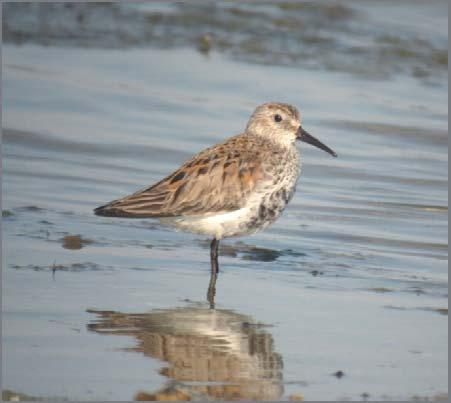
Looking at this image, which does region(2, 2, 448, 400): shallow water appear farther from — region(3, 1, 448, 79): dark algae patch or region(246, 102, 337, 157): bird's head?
region(246, 102, 337, 157): bird's head

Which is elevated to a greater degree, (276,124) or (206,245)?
(276,124)

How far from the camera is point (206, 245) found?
8852 millimetres

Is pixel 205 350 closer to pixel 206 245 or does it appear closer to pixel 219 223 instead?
pixel 219 223

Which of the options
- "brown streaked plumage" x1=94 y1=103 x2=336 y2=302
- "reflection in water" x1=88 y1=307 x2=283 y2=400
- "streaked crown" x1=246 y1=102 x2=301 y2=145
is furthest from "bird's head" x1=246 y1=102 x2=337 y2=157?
"reflection in water" x1=88 y1=307 x2=283 y2=400

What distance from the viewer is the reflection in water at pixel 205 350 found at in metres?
5.55

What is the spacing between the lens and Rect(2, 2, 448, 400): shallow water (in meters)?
5.90

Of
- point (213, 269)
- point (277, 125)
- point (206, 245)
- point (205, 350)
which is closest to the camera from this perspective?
point (205, 350)

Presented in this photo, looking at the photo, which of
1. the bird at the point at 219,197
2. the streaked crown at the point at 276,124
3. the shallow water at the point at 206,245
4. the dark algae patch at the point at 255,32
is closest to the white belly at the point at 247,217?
the bird at the point at 219,197

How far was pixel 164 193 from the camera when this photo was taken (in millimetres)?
8016

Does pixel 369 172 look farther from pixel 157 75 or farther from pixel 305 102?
pixel 157 75

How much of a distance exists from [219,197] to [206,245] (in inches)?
38.6

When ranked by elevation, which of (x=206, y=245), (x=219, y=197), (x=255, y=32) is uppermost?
(x=255, y=32)

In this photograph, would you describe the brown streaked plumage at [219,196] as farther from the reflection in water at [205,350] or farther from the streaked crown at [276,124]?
the reflection in water at [205,350]

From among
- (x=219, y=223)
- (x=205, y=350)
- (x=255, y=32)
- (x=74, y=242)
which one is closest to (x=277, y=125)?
(x=219, y=223)
